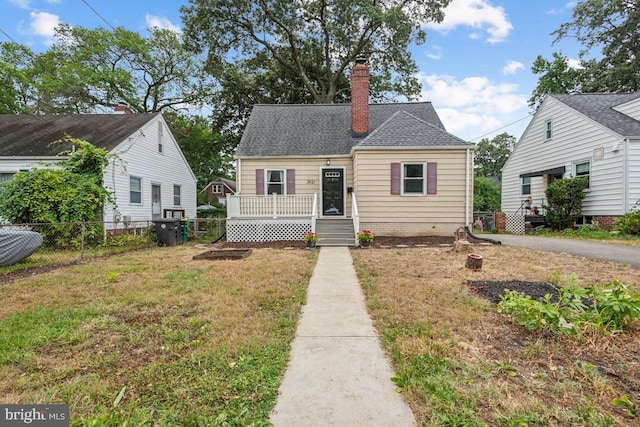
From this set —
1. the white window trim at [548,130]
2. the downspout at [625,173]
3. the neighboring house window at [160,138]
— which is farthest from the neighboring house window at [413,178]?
the neighboring house window at [160,138]

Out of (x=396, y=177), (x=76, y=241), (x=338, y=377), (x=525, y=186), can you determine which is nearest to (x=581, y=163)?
(x=525, y=186)

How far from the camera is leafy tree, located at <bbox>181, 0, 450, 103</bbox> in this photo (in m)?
19.4

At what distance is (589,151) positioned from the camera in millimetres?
12383

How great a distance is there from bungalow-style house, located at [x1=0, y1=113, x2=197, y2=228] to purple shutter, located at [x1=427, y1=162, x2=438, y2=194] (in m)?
11.0

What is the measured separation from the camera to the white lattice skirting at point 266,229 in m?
10.7

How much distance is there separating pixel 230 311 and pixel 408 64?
22795 millimetres

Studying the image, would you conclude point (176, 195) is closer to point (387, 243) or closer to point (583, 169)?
point (387, 243)

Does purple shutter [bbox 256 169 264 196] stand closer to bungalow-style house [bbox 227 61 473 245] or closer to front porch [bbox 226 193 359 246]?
bungalow-style house [bbox 227 61 473 245]

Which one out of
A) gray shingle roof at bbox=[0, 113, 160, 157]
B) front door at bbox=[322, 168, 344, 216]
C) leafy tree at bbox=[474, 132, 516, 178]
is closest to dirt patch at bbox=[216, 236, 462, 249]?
front door at bbox=[322, 168, 344, 216]

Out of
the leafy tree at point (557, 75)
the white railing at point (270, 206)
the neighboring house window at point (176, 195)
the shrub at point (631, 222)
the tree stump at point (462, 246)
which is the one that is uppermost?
the leafy tree at point (557, 75)

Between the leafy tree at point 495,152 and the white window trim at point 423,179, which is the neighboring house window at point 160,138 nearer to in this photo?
the white window trim at point 423,179

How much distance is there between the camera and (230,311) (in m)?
3.66

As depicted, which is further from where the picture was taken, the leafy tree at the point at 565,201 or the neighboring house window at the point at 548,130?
the neighboring house window at the point at 548,130

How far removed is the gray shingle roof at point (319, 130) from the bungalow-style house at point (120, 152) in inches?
182
